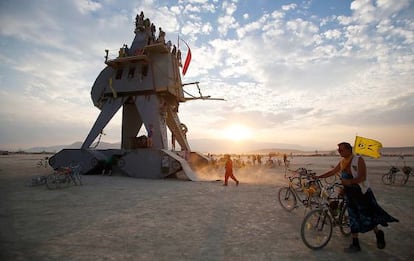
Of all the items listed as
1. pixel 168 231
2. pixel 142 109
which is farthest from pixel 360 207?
pixel 142 109

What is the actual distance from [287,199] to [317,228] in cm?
332

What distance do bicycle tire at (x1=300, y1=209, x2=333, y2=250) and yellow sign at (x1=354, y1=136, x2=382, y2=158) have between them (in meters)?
1.64

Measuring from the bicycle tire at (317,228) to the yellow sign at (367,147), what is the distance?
5.39 feet

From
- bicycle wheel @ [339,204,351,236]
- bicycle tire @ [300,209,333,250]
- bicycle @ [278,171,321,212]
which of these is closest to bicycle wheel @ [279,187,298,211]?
bicycle @ [278,171,321,212]

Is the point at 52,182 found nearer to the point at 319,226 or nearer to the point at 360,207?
the point at 319,226

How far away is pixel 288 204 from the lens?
27.0ft

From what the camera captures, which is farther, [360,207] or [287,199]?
[287,199]

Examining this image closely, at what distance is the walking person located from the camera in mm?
4734

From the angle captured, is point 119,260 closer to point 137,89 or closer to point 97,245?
point 97,245

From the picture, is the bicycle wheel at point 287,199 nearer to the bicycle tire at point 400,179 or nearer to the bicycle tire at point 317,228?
the bicycle tire at point 317,228

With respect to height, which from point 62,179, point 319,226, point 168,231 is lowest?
point 168,231

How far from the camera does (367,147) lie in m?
5.48

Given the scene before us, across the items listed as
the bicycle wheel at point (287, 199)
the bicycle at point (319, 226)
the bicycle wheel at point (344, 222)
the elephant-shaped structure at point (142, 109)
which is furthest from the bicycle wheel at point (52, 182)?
the bicycle wheel at point (344, 222)

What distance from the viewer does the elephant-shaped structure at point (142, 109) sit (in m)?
17.6
